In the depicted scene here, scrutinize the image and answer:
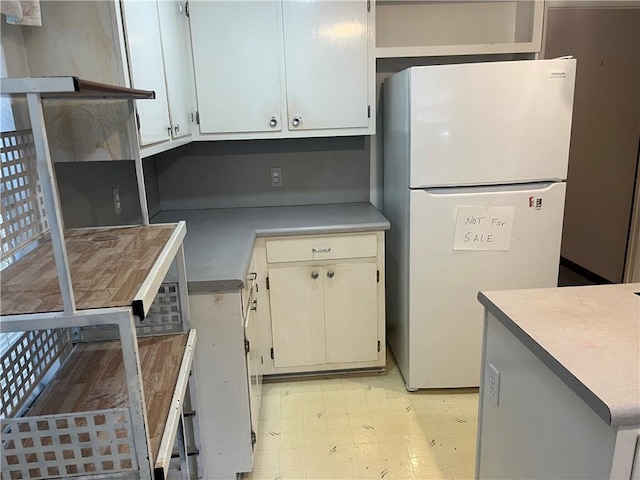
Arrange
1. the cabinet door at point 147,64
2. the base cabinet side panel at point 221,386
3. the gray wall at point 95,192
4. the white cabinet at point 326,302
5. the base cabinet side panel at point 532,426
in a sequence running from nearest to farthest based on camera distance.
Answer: the base cabinet side panel at point 532,426
the cabinet door at point 147,64
the gray wall at point 95,192
the base cabinet side panel at point 221,386
the white cabinet at point 326,302

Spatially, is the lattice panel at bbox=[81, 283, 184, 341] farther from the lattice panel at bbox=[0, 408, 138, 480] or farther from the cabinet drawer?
the cabinet drawer

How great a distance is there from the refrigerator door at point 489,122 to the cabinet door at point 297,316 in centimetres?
75

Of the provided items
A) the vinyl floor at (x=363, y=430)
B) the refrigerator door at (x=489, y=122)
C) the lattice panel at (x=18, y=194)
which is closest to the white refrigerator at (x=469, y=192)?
the refrigerator door at (x=489, y=122)

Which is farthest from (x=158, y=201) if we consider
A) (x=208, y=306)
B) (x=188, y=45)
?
(x=208, y=306)

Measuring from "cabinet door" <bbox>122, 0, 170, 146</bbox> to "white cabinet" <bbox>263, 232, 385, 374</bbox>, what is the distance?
0.87 m

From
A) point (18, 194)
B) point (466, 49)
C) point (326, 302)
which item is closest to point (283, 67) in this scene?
point (466, 49)

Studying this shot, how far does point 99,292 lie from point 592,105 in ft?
13.5

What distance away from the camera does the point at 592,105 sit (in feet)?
12.6

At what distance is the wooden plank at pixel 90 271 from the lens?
85 cm

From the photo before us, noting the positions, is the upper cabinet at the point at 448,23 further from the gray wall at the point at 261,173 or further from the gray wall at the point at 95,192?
the gray wall at the point at 95,192

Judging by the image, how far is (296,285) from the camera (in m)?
2.44

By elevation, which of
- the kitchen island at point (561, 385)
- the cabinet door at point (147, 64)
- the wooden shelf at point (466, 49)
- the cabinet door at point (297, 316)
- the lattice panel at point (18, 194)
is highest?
the wooden shelf at point (466, 49)

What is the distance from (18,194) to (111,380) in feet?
1.65

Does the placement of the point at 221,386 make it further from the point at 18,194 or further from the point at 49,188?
the point at 49,188
